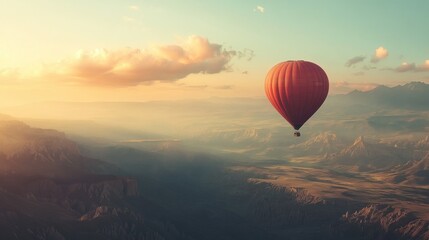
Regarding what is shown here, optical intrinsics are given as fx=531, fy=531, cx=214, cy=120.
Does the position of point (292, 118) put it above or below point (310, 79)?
below

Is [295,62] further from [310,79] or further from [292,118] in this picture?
[292,118]

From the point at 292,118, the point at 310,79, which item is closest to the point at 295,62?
the point at 310,79

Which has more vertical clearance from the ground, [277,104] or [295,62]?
[295,62]
